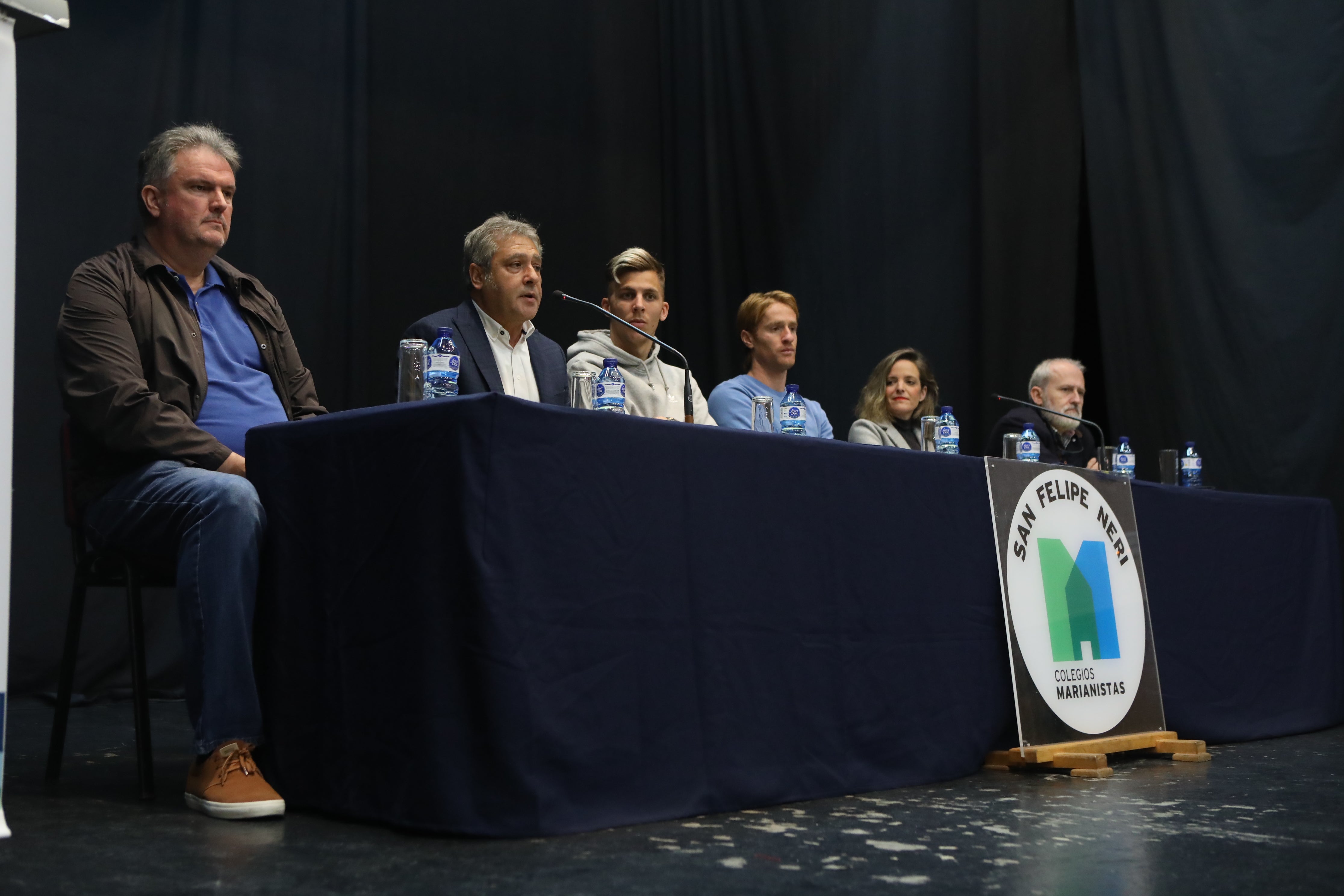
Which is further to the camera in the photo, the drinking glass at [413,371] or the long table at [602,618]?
the drinking glass at [413,371]

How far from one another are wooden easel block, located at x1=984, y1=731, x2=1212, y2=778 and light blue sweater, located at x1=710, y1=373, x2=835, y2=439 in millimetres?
1052

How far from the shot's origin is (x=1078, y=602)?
8.11 feet

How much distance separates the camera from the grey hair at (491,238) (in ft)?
9.25

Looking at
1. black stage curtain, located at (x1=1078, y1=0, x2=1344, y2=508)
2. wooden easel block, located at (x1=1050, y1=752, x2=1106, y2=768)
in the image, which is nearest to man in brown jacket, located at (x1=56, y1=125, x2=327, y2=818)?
wooden easel block, located at (x1=1050, y1=752, x2=1106, y2=768)

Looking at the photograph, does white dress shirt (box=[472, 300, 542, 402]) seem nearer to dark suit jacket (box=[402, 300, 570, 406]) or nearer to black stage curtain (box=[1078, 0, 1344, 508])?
dark suit jacket (box=[402, 300, 570, 406])

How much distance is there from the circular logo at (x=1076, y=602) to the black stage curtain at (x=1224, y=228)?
5.70 feet

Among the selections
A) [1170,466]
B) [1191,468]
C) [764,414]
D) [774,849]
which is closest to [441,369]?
[764,414]

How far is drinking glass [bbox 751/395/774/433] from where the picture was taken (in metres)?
2.53

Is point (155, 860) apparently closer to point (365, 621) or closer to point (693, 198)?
point (365, 621)

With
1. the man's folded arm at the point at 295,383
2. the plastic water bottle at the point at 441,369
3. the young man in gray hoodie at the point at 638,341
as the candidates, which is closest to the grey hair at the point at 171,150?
the man's folded arm at the point at 295,383

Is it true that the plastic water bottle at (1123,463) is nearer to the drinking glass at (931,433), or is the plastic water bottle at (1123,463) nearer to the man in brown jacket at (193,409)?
the drinking glass at (931,433)

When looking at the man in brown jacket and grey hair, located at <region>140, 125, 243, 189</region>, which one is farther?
grey hair, located at <region>140, 125, 243, 189</region>

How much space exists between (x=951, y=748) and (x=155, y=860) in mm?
1329

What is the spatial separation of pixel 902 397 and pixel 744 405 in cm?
55
